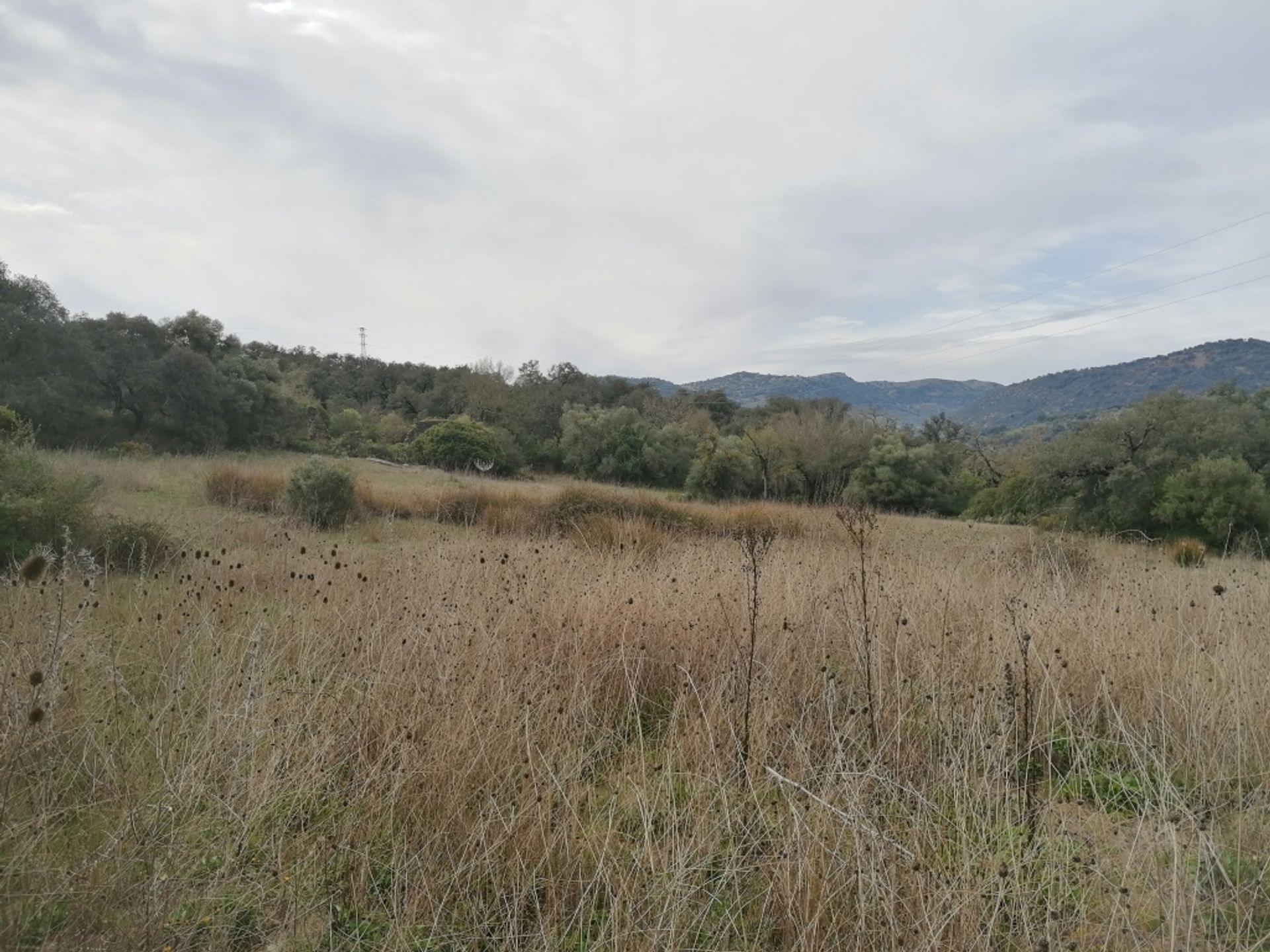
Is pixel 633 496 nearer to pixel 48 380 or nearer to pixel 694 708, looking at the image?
pixel 694 708

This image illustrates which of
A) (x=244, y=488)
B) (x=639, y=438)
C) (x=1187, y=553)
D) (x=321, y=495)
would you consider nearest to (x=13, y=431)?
(x=244, y=488)

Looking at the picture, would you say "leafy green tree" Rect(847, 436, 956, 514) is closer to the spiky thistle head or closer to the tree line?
the tree line

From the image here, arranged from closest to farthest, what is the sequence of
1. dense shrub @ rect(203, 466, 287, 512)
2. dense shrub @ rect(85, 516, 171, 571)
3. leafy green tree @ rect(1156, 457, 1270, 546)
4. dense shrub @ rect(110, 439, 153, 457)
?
dense shrub @ rect(85, 516, 171, 571)
dense shrub @ rect(203, 466, 287, 512)
leafy green tree @ rect(1156, 457, 1270, 546)
dense shrub @ rect(110, 439, 153, 457)

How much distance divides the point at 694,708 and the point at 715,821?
1.26 metres

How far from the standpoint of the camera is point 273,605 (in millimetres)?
4496

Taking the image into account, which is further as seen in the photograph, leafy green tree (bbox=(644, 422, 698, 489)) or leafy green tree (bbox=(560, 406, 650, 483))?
leafy green tree (bbox=(644, 422, 698, 489))

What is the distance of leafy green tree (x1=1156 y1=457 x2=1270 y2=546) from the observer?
765 inches

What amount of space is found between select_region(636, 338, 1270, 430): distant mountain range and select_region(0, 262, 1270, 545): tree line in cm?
2072

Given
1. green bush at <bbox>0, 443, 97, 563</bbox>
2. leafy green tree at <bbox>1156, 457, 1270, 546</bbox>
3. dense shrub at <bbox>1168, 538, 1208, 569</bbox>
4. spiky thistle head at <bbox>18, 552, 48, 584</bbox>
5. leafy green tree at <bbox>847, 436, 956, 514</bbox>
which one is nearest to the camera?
spiky thistle head at <bbox>18, 552, 48, 584</bbox>

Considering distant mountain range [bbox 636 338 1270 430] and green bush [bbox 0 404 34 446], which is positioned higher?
distant mountain range [bbox 636 338 1270 430]

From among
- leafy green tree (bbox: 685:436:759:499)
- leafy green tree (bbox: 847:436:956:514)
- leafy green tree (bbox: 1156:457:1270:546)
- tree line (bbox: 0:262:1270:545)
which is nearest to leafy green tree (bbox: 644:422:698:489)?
tree line (bbox: 0:262:1270:545)

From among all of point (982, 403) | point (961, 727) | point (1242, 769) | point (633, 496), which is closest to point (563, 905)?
point (961, 727)

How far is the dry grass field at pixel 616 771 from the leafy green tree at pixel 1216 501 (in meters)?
19.1

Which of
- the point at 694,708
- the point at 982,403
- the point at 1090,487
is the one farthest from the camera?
the point at 982,403
